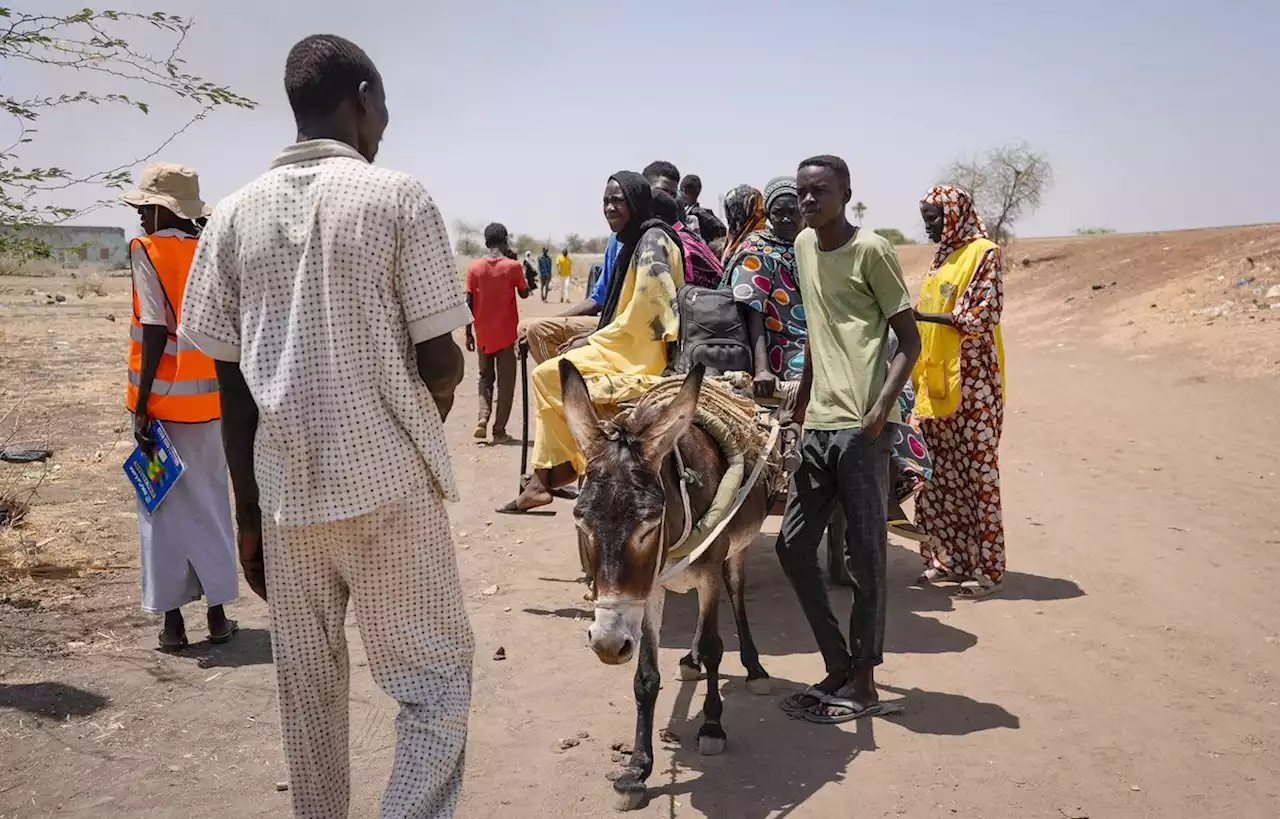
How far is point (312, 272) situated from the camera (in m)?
2.64

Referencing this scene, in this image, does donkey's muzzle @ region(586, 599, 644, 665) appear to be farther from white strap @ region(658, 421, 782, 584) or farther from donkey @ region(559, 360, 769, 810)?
white strap @ region(658, 421, 782, 584)

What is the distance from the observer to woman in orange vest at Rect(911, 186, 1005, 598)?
267 inches

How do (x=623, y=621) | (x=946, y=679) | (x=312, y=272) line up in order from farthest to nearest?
1. (x=946, y=679)
2. (x=623, y=621)
3. (x=312, y=272)

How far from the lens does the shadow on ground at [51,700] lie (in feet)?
15.8

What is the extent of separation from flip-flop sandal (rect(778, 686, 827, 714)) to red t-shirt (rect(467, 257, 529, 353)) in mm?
7788

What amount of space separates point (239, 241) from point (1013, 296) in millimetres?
26529

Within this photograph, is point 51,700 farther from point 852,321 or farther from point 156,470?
point 852,321

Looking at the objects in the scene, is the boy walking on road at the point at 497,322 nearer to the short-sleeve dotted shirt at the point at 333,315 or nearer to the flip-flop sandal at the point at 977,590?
the flip-flop sandal at the point at 977,590

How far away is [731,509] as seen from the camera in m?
4.57

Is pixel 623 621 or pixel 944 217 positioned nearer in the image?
pixel 623 621

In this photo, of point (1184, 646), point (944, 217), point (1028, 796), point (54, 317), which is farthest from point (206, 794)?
point (54, 317)

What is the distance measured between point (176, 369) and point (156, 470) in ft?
1.79

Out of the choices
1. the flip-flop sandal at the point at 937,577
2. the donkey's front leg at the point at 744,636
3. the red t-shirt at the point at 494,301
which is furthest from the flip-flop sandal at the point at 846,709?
the red t-shirt at the point at 494,301

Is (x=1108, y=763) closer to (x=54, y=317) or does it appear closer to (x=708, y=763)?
(x=708, y=763)
